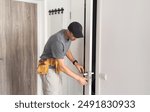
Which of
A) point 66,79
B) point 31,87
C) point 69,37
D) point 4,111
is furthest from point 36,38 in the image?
point 4,111

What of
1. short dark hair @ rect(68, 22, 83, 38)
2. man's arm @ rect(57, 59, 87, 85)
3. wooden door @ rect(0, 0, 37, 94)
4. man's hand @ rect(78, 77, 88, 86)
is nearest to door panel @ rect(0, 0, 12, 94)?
wooden door @ rect(0, 0, 37, 94)

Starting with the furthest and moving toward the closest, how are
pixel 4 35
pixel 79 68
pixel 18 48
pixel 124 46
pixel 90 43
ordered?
pixel 18 48 → pixel 4 35 → pixel 79 68 → pixel 90 43 → pixel 124 46

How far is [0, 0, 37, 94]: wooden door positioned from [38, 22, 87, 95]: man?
127 centimetres

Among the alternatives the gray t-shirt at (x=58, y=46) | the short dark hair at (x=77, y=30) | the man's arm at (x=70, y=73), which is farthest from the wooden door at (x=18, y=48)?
the short dark hair at (x=77, y=30)

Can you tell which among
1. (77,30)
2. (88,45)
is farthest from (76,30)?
(88,45)

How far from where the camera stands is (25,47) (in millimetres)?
3426

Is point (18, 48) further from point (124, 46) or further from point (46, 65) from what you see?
point (124, 46)

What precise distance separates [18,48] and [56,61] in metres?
1.45

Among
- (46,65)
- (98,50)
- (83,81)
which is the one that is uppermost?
(98,50)

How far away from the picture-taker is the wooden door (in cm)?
320

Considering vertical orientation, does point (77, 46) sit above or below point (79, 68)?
above

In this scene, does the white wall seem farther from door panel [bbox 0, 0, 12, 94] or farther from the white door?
door panel [bbox 0, 0, 12, 94]

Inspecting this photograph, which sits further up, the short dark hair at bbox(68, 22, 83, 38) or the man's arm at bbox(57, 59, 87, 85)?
the short dark hair at bbox(68, 22, 83, 38)

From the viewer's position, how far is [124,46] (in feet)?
5.64
